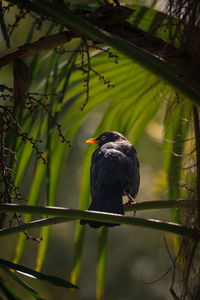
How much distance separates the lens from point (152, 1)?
2.78 metres

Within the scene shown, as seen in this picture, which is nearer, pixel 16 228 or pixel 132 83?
pixel 16 228

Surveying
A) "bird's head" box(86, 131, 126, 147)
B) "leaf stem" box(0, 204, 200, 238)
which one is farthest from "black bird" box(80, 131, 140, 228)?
"leaf stem" box(0, 204, 200, 238)

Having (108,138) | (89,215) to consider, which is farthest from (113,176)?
(89,215)

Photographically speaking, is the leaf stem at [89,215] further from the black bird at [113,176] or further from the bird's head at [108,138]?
the bird's head at [108,138]

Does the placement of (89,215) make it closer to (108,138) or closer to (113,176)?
(113,176)

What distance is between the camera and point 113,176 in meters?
3.04

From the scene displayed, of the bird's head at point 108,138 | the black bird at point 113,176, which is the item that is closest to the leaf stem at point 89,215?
the black bird at point 113,176

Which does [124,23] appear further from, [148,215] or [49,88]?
[148,215]

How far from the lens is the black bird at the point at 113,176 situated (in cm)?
280

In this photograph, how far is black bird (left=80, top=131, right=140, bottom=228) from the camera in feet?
9.20

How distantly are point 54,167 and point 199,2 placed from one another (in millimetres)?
1393

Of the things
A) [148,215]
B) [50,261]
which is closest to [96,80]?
[148,215]

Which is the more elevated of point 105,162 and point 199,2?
point 199,2

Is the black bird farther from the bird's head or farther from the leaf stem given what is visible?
the leaf stem
